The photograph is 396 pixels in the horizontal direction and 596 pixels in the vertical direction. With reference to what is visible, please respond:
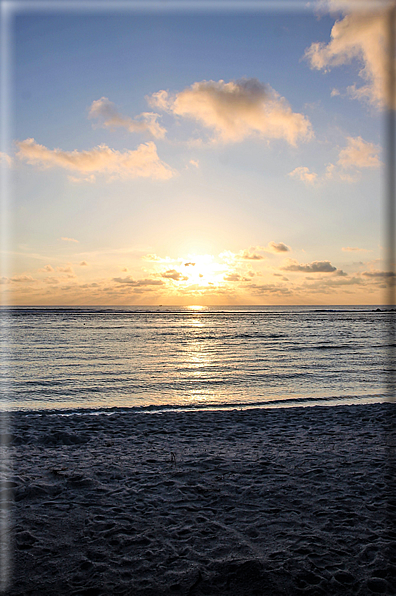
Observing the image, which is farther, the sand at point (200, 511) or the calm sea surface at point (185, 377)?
the calm sea surface at point (185, 377)

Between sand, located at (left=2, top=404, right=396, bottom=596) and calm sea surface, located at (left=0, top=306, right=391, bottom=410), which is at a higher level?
sand, located at (left=2, top=404, right=396, bottom=596)

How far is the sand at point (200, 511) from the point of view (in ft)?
14.8

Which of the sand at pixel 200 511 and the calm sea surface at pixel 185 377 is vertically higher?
the sand at pixel 200 511

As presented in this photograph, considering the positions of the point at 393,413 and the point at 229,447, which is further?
the point at 393,413

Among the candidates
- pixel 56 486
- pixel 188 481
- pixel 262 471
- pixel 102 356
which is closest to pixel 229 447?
pixel 262 471

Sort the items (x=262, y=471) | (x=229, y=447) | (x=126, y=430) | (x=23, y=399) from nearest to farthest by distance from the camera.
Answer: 1. (x=262, y=471)
2. (x=229, y=447)
3. (x=126, y=430)
4. (x=23, y=399)

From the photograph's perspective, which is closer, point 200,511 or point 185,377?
point 200,511

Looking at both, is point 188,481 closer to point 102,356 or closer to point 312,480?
point 312,480

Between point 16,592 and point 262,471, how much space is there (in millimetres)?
4815

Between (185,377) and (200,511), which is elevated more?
(200,511)

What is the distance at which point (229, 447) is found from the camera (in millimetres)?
9172

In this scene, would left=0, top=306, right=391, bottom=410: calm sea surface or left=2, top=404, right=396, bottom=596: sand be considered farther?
left=0, top=306, right=391, bottom=410: calm sea surface

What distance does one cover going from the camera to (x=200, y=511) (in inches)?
239

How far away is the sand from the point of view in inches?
178
